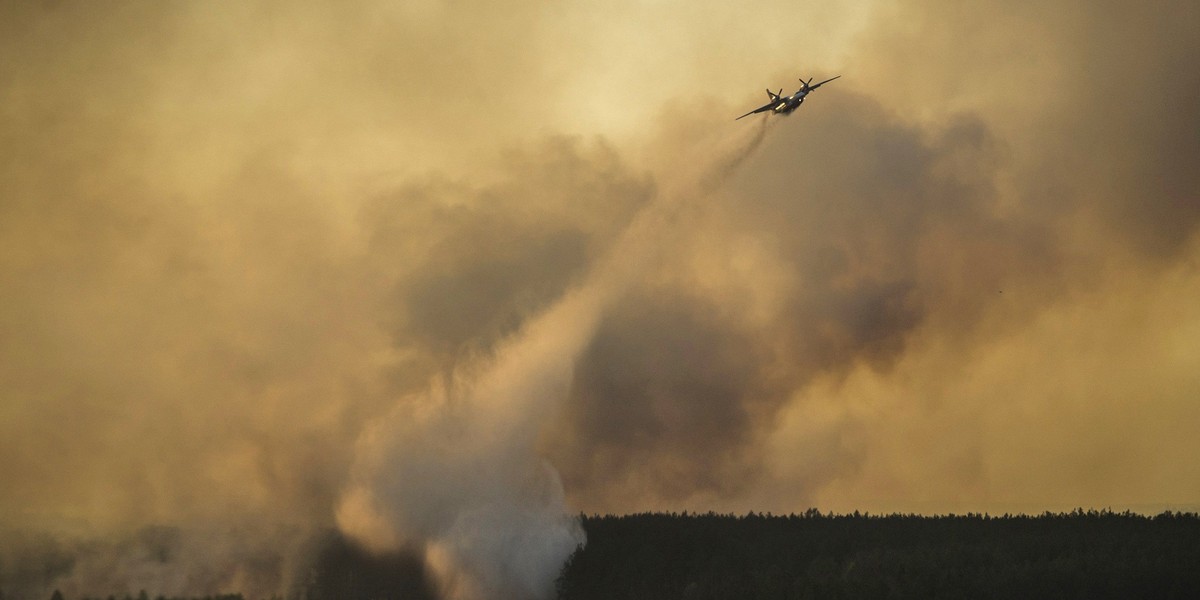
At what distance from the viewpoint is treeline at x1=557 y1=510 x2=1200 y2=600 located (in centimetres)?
8544

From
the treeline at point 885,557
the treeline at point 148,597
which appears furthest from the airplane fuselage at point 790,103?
the treeline at point 148,597

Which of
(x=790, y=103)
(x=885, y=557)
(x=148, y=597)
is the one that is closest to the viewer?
(x=148, y=597)

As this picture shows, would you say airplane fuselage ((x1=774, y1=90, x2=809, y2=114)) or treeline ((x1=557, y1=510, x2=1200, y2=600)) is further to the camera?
airplane fuselage ((x1=774, y1=90, x2=809, y2=114))

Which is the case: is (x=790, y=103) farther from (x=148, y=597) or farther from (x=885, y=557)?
(x=148, y=597)

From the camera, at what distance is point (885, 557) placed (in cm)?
9612

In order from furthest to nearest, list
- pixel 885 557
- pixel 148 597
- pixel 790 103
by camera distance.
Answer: pixel 790 103
pixel 885 557
pixel 148 597

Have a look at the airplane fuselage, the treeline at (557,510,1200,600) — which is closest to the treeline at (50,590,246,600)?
the treeline at (557,510,1200,600)

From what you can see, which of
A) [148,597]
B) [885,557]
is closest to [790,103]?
[885,557]

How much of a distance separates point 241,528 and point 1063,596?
6301 cm

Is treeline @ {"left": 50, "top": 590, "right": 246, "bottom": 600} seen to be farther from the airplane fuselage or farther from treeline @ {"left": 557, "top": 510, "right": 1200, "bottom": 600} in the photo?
the airplane fuselage

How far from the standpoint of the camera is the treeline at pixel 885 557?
280 feet

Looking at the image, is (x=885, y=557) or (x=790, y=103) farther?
(x=790, y=103)

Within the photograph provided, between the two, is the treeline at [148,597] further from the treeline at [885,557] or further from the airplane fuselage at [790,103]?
the airplane fuselage at [790,103]

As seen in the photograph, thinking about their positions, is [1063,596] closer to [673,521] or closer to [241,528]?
[673,521]
